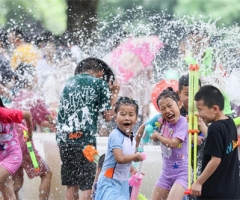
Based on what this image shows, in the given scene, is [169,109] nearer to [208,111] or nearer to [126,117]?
[126,117]

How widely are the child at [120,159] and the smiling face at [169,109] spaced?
0.42 metres

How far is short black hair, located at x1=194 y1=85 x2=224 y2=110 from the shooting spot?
4879mm

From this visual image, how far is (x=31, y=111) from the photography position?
23.0ft

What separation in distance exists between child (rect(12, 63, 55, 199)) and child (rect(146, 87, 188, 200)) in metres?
1.36

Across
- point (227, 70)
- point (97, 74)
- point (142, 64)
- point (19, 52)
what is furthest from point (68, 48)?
point (97, 74)

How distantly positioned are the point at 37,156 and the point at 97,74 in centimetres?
102

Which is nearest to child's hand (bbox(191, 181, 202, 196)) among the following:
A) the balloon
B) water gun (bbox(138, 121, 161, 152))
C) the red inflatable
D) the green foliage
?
water gun (bbox(138, 121, 161, 152))

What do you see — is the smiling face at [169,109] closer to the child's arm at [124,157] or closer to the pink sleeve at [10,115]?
→ the child's arm at [124,157]

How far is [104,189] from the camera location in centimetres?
524

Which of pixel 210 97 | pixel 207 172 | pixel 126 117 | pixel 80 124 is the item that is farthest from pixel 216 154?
pixel 80 124

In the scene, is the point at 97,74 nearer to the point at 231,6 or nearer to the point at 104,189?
the point at 104,189

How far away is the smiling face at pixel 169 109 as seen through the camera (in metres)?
5.77

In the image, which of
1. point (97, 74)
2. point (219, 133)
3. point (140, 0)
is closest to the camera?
point (219, 133)

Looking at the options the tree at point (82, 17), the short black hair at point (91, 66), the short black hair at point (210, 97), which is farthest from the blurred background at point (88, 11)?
the short black hair at point (210, 97)
